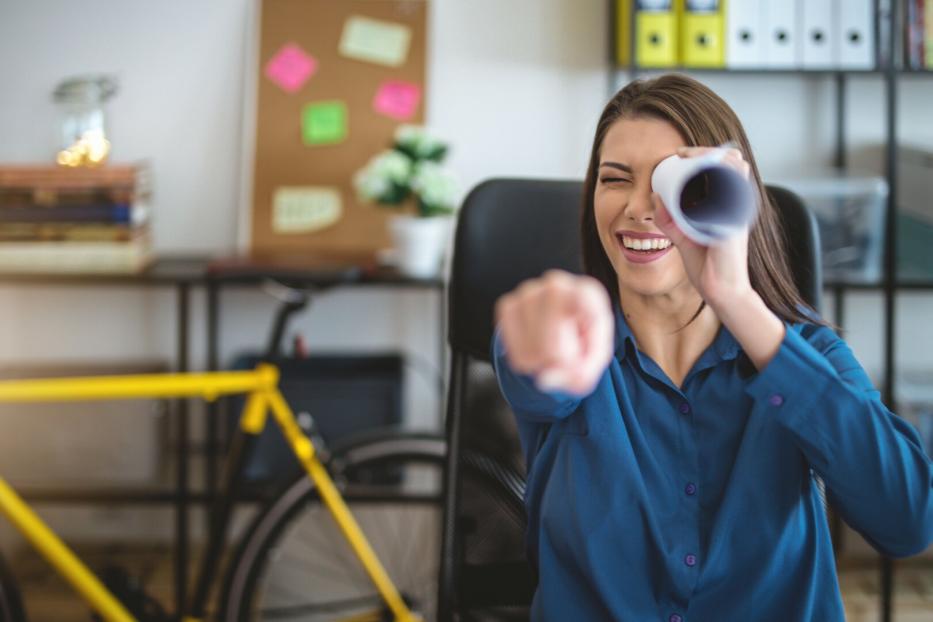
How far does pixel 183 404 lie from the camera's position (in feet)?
8.80

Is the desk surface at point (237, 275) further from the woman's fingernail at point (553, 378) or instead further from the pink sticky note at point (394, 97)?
the woman's fingernail at point (553, 378)

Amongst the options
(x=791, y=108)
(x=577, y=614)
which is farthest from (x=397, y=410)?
(x=577, y=614)

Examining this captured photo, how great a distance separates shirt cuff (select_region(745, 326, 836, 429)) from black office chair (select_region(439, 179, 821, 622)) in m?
0.41

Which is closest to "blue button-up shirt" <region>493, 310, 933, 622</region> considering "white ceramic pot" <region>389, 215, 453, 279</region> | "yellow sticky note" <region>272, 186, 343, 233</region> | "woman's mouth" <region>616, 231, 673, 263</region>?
"woman's mouth" <region>616, 231, 673, 263</region>

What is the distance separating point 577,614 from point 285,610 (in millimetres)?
1545

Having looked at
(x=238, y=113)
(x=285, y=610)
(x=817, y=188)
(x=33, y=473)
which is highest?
(x=238, y=113)

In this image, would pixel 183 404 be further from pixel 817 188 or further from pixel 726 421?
pixel 726 421

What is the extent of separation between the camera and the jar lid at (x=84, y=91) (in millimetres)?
2814

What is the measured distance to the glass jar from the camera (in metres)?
2.84

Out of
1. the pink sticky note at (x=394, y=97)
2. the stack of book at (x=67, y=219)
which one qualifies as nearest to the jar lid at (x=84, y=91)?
the stack of book at (x=67, y=219)

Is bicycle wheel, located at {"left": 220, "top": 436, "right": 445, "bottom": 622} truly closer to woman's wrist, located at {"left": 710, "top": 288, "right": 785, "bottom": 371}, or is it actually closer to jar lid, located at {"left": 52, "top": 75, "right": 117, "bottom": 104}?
jar lid, located at {"left": 52, "top": 75, "right": 117, "bottom": 104}

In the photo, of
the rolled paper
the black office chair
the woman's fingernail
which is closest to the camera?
the woman's fingernail

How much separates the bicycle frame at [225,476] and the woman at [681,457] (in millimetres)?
1126

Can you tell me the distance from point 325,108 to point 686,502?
80.9 inches
